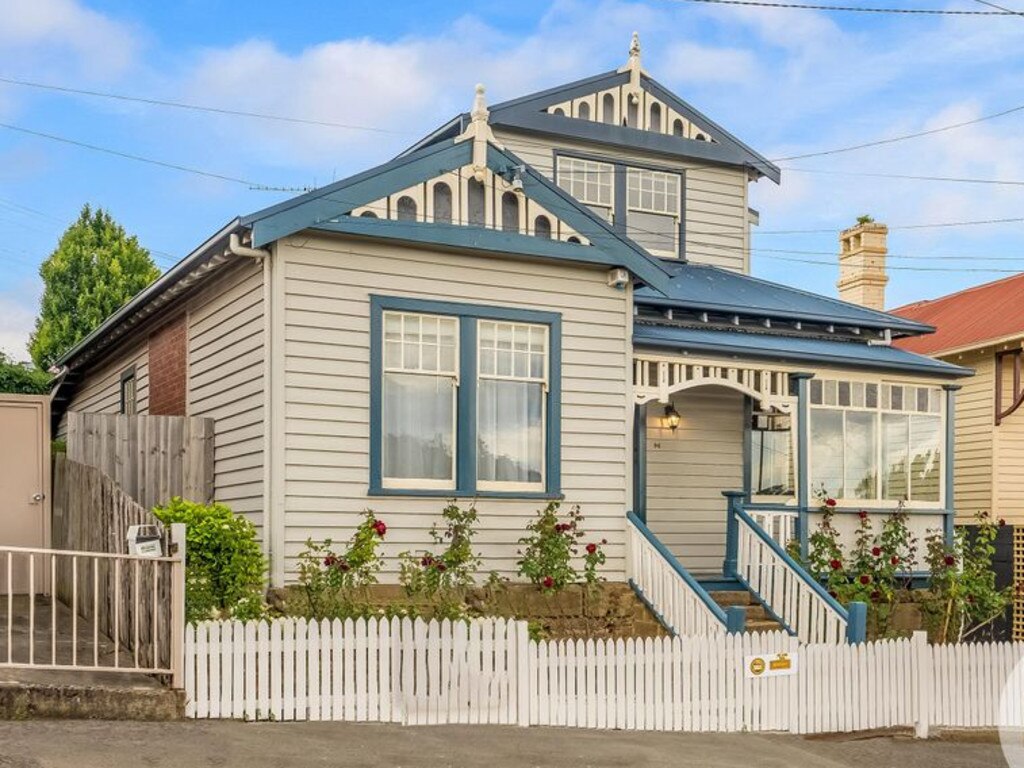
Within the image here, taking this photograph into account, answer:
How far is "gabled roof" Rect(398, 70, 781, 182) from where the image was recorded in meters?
17.9

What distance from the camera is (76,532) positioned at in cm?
1334

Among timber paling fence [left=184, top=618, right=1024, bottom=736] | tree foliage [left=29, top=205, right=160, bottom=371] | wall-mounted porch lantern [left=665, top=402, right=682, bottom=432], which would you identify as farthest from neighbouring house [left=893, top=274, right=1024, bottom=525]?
tree foliage [left=29, top=205, right=160, bottom=371]

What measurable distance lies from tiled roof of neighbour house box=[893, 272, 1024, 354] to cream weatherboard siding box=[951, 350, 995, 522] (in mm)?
474

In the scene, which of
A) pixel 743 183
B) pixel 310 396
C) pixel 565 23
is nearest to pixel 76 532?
pixel 310 396

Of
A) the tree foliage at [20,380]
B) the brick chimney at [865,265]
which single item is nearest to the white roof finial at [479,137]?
the brick chimney at [865,265]

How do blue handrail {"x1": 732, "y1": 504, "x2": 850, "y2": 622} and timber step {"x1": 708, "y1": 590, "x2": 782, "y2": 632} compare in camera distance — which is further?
timber step {"x1": 708, "y1": 590, "x2": 782, "y2": 632}

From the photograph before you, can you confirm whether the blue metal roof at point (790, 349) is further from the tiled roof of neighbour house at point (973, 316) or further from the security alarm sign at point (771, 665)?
the tiled roof of neighbour house at point (973, 316)

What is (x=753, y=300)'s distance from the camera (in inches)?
698

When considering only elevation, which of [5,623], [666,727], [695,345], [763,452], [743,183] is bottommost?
[666,727]

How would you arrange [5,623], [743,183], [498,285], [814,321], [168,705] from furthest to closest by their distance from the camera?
[743,183]
[814,321]
[498,285]
[5,623]
[168,705]

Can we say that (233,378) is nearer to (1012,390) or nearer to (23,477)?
(23,477)

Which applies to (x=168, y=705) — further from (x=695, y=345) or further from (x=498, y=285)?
(x=695, y=345)

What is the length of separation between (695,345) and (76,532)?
7.38m

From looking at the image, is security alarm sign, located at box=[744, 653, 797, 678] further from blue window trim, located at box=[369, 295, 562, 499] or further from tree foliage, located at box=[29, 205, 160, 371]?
tree foliage, located at box=[29, 205, 160, 371]
